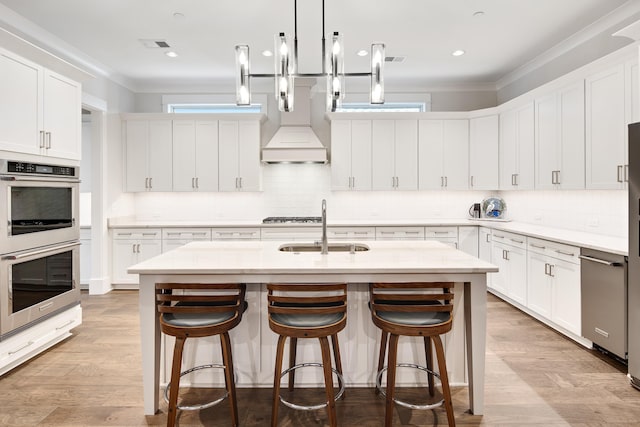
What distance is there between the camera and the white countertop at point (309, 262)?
2297 mm

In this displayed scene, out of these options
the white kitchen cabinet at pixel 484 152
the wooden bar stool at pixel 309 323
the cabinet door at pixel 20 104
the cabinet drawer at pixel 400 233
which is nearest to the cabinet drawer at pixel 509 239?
the white kitchen cabinet at pixel 484 152

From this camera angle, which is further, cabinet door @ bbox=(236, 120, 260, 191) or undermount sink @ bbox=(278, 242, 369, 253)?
cabinet door @ bbox=(236, 120, 260, 191)

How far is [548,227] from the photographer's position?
190 inches

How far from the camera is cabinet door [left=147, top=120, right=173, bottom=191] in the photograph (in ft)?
18.7

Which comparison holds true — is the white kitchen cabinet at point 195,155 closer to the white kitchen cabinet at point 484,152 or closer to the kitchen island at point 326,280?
the kitchen island at point 326,280

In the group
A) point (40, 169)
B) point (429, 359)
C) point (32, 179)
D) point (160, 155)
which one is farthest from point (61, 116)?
point (429, 359)

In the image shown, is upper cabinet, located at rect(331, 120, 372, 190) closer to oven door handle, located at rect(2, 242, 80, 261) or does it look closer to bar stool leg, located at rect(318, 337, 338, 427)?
oven door handle, located at rect(2, 242, 80, 261)

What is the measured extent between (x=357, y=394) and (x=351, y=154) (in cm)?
372

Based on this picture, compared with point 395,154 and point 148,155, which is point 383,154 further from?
point 148,155

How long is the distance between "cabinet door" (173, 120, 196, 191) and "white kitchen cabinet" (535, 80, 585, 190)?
445cm

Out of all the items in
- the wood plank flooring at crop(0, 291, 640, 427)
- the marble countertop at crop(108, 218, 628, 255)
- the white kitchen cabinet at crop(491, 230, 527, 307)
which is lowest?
the wood plank flooring at crop(0, 291, 640, 427)

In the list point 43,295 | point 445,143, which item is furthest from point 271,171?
point 43,295

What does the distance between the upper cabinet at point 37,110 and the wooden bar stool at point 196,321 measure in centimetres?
176

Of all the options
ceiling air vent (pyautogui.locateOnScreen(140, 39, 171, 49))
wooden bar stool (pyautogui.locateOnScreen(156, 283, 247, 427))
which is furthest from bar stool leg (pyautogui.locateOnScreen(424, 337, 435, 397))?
ceiling air vent (pyautogui.locateOnScreen(140, 39, 171, 49))
